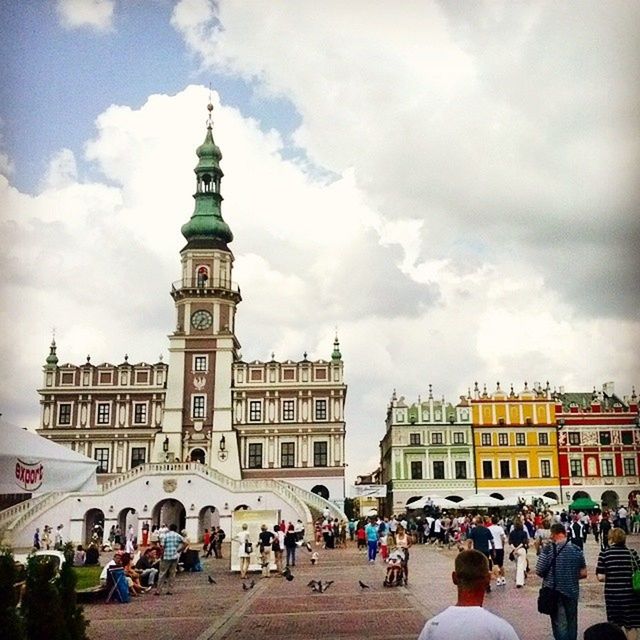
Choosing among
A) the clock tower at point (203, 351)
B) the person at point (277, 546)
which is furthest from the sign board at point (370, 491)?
the person at point (277, 546)

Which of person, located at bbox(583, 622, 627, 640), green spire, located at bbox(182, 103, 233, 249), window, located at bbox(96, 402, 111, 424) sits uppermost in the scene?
green spire, located at bbox(182, 103, 233, 249)

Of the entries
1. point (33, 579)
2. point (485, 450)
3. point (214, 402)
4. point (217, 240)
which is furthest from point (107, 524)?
point (33, 579)

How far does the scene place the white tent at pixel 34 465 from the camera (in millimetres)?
9727

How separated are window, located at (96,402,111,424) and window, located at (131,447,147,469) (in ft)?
8.30

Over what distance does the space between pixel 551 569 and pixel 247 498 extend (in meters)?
37.2

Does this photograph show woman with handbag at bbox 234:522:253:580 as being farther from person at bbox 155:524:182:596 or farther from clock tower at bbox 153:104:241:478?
clock tower at bbox 153:104:241:478

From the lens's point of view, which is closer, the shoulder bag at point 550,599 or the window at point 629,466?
the shoulder bag at point 550,599

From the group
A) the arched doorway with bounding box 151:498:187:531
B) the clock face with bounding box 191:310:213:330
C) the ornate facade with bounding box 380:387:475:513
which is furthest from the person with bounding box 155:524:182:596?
the ornate facade with bounding box 380:387:475:513

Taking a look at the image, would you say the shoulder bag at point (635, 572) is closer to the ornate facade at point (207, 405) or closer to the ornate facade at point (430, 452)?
the ornate facade at point (207, 405)

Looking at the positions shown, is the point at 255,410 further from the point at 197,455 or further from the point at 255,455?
the point at 197,455

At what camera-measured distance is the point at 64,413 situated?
54.4 metres

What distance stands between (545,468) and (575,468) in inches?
83.0

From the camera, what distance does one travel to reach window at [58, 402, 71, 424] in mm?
54188

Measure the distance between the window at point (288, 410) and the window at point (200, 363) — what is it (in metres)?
5.42
